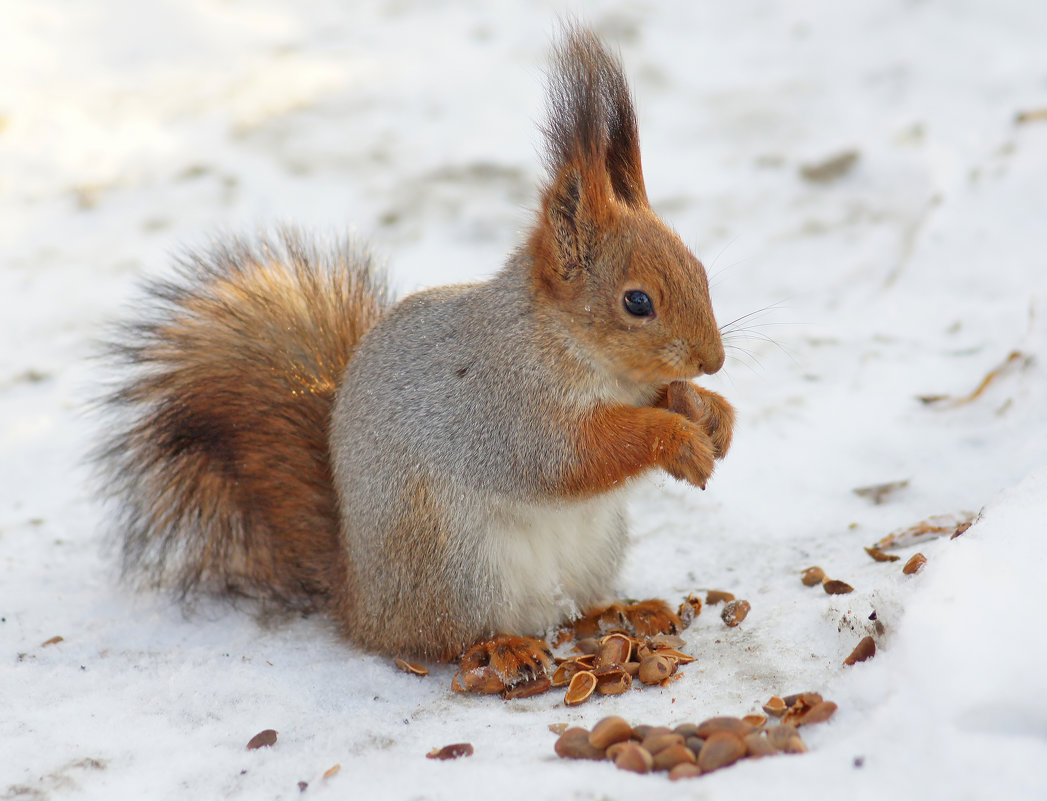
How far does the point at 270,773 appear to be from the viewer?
138cm

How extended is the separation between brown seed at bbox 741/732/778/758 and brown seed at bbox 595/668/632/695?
358mm

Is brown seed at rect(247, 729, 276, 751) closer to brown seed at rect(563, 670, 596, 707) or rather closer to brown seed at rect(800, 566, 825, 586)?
brown seed at rect(563, 670, 596, 707)

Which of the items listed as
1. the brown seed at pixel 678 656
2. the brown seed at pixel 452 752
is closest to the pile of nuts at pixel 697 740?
the brown seed at pixel 452 752

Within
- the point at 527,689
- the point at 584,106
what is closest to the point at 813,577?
the point at 527,689

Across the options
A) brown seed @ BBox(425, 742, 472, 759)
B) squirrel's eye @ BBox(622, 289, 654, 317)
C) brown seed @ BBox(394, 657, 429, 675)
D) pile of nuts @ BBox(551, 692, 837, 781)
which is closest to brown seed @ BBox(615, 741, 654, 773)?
pile of nuts @ BBox(551, 692, 837, 781)

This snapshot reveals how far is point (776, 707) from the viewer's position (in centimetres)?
136

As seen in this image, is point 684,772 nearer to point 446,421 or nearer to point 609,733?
point 609,733

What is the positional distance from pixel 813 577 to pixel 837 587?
3.3 inches

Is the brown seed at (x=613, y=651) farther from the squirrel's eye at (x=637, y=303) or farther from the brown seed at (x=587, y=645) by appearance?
the squirrel's eye at (x=637, y=303)

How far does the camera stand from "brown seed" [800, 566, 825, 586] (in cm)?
181

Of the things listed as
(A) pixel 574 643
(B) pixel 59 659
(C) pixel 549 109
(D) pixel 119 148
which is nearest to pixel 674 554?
(A) pixel 574 643

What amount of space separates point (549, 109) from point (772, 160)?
6.86ft

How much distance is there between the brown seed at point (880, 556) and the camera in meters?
1.82

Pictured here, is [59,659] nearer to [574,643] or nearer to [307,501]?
[307,501]
